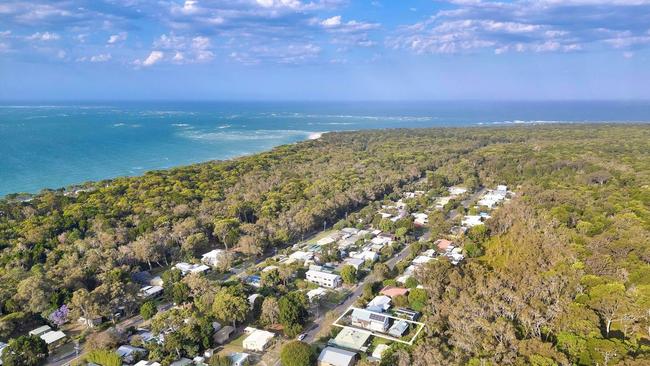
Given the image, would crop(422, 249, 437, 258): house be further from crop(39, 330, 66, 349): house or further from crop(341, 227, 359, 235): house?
crop(39, 330, 66, 349): house

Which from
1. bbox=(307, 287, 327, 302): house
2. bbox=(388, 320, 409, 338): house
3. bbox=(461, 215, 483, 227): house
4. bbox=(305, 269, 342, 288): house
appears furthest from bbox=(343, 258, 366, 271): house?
bbox=(461, 215, 483, 227): house

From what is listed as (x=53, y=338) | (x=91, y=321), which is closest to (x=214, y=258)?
(x=91, y=321)

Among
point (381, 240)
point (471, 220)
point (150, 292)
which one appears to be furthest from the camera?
point (471, 220)

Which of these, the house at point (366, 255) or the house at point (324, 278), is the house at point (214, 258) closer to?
the house at point (324, 278)

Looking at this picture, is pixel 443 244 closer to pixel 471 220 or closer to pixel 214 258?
pixel 471 220

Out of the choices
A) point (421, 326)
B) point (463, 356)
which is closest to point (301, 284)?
point (421, 326)

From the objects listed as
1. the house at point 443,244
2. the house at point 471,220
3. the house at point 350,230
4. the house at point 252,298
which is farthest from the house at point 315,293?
the house at point 471,220
